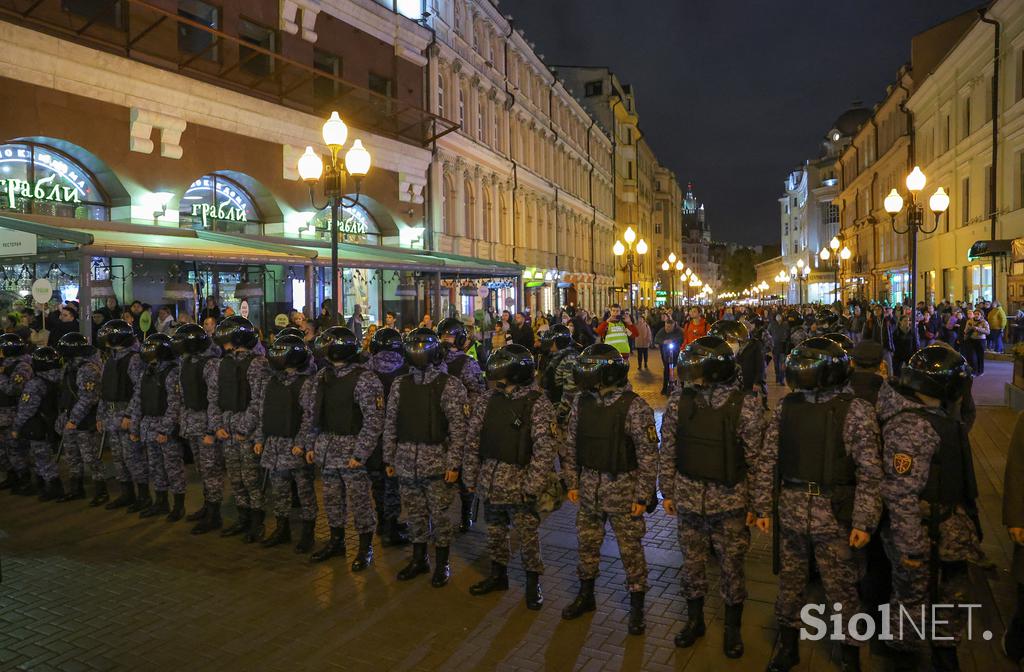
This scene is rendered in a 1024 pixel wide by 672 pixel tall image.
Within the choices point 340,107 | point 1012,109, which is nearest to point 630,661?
point 340,107

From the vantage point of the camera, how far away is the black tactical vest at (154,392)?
8211 mm

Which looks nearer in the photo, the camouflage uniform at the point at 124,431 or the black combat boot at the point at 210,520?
the black combat boot at the point at 210,520

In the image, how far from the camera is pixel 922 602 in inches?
179

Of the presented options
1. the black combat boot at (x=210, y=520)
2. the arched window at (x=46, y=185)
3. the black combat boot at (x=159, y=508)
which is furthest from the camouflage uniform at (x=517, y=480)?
the arched window at (x=46, y=185)

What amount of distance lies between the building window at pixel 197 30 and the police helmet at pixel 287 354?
13844 mm

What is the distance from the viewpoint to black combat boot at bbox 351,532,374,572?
6.60 m

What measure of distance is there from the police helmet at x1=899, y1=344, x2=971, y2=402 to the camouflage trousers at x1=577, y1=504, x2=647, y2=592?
2.02 m

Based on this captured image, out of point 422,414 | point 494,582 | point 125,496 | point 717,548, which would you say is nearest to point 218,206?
point 125,496

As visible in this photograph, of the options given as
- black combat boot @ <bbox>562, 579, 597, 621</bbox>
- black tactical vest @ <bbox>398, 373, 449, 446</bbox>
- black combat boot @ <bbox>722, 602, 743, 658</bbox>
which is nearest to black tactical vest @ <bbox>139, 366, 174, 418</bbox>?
black tactical vest @ <bbox>398, 373, 449, 446</bbox>

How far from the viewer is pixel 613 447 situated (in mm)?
5270

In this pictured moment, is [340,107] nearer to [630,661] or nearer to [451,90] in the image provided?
[451,90]

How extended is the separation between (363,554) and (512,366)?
7.64 ft

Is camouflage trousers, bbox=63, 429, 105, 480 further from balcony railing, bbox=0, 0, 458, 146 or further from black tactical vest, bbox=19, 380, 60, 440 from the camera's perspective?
balcony railing, bbox=0, 0, 458, 146

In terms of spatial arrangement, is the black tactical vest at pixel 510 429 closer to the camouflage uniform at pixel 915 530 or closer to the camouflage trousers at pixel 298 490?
the camouflage trousers at pixel 298 490
